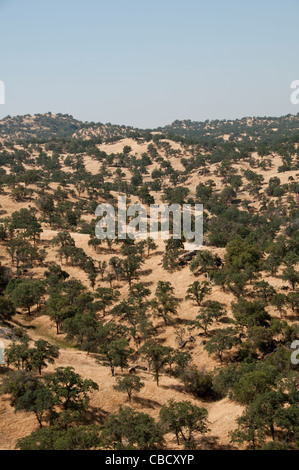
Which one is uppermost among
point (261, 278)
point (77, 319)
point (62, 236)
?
point (62, 236)

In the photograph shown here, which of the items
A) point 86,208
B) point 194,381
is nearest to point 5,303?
point 194,381

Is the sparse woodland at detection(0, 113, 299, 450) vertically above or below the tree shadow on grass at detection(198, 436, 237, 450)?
above

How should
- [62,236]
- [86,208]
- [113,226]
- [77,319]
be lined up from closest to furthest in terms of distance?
1. [77,319]
2. [62,236]
3. [113,226]
4. [86,208]

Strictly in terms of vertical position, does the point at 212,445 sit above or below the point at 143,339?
above

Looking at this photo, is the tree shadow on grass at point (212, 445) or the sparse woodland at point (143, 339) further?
the tree shadow on grass at point (212, 445)

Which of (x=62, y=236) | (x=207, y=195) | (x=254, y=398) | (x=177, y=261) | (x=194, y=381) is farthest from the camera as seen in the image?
(x=207, y=195)

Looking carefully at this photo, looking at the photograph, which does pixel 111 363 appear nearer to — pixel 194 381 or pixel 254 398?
pixel 194 381

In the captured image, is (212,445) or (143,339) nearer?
(212,445)

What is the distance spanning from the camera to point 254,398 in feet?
106

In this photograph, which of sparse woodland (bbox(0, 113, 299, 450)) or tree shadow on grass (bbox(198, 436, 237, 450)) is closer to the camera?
sparse woodland (bbox(0, 113, 299, 450))

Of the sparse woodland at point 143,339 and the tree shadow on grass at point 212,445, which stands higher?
the sparse woodland at point 143,339
